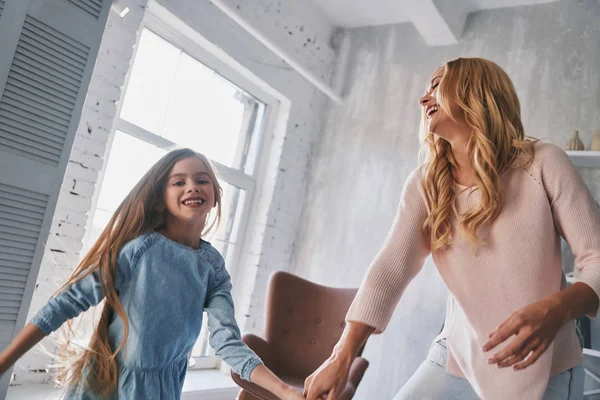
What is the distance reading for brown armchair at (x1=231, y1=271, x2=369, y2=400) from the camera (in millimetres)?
2793

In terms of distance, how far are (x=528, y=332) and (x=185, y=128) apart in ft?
9.16

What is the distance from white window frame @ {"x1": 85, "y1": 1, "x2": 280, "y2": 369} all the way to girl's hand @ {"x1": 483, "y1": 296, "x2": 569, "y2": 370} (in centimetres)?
232

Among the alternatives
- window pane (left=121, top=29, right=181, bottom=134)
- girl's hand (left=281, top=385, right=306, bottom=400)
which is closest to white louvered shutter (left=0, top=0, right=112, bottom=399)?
window pane (left=121, top=29, right=181, bottom=134)

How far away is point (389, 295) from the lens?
1170mm

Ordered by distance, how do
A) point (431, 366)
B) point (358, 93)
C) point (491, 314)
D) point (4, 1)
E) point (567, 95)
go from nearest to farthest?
1. point (491, 314)
2. point (431, 366)
3. point (4, 1)
4. point (567, 95)
5. point (358, 93)

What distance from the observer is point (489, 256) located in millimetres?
1146

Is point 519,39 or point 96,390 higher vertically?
point 519,39

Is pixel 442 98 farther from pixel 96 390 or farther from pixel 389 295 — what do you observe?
pixel 96 390

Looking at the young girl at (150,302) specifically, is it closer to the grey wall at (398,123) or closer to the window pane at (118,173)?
the window pane at (118,173)

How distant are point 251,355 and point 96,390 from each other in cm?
44

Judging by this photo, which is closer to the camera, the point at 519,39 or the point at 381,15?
the point at 519,39

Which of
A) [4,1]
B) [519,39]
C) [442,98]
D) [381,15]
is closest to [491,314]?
[442,98]

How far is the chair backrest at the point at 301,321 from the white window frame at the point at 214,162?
834 mm

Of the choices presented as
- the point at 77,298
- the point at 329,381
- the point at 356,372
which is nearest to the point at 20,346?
the point at 77,298
